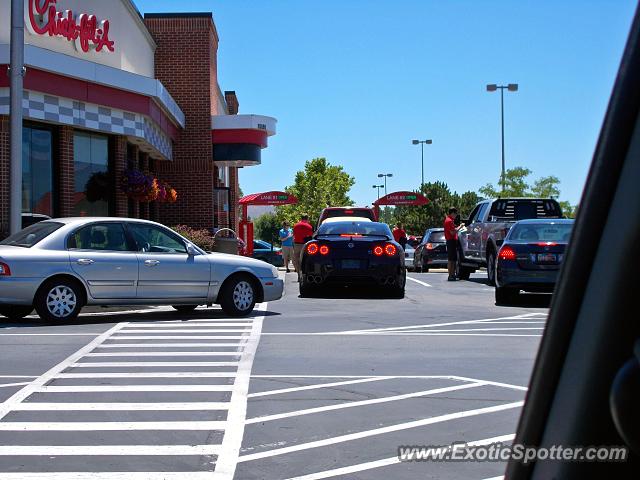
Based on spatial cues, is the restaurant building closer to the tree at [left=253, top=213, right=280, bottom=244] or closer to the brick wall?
the brick wall

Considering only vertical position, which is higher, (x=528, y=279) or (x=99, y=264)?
(x=99, y=264)

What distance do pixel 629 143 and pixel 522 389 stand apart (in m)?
6.56

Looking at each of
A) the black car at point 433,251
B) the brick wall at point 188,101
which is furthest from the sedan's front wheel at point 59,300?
the black car at point 433,251

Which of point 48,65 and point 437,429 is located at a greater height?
point 48,65

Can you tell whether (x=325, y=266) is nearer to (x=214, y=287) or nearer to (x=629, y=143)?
(x=214, y=287)

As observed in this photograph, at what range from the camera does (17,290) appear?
11945 mm

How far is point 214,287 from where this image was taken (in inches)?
532

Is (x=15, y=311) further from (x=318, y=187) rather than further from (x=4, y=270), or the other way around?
(x=318, y=187)

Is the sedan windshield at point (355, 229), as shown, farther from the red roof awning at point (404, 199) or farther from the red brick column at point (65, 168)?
the red roof awning at point (404, 199)

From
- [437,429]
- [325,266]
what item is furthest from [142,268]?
[437,429]

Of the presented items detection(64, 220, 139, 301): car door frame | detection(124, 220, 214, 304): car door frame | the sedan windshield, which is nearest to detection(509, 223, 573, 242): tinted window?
the sedan windshield

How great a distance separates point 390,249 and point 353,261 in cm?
71

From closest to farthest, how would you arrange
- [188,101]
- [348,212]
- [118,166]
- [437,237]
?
[118,166] → [348,212] → [188,101] → [437,237]

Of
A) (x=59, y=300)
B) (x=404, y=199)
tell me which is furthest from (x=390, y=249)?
(x=404, y=199)
